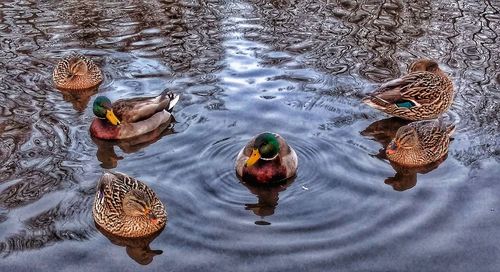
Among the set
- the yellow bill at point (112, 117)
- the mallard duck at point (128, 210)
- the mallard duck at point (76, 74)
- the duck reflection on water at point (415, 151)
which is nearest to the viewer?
the mallard duck at point (128, 210)

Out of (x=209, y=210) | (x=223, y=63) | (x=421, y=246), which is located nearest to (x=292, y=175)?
(x=209, y=210)

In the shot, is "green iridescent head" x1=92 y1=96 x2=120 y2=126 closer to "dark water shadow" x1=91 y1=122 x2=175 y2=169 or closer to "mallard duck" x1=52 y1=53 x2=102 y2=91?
"dark water shadow" x1=91 y1=122 x2=175 y2=169

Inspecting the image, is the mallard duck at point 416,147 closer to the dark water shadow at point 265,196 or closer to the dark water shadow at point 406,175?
the dark water shadow at point 406,175

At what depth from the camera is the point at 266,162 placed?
729 cm

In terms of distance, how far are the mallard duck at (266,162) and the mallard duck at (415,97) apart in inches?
73.7

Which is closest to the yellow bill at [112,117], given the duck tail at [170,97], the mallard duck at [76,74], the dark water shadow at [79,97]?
the duck tail at [170,97]

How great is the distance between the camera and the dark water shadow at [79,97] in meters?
9.50

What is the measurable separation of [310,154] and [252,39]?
13.9 feet

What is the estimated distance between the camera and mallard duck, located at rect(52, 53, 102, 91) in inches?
385

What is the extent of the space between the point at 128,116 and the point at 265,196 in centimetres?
236

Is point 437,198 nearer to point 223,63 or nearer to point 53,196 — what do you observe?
point 53,196

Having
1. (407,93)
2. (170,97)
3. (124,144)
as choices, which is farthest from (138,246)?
(407,93)

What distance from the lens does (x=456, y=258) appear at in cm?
604

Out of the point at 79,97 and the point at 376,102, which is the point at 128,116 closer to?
the point at 79,97
